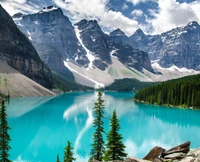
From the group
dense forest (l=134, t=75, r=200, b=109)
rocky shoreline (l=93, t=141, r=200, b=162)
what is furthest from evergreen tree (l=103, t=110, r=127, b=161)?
dense forest (l=134, t=75, r=200, b=109)

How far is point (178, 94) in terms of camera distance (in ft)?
434

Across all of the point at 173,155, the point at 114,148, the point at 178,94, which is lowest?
the point at 114,148

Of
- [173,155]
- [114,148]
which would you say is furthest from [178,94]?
[173,155]

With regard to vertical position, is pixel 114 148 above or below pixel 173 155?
below

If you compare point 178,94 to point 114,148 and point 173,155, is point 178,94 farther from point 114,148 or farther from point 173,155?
point 173,155

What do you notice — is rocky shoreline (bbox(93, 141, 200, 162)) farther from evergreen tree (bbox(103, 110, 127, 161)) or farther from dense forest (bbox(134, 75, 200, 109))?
dense forest (bbox(134, 75, 200, 109))

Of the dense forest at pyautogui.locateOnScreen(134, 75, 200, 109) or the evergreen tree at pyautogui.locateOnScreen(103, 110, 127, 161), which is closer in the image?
the evergreen tree at pyautogui.locateOnScreen(103, 110, 127, 161)

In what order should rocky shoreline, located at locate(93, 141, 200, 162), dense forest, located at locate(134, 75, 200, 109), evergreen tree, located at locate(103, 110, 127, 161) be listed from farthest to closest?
1. dense forest, located at locate(134, 75, 200, 109)
2. evergreen tree, located at locate(103, 110, 127, 161)
3. rocky shoreline, located at locate(93, 141, 200, 162)

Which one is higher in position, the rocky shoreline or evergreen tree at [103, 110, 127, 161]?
the rocky shoreline

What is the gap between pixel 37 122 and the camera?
8144 cm

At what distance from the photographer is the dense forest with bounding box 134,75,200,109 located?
12288 cm

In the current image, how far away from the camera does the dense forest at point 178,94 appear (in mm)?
122875

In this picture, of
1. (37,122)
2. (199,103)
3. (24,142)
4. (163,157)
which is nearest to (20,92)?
(37,122)

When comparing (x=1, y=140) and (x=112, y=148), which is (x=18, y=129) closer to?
(x=1, y=140)
